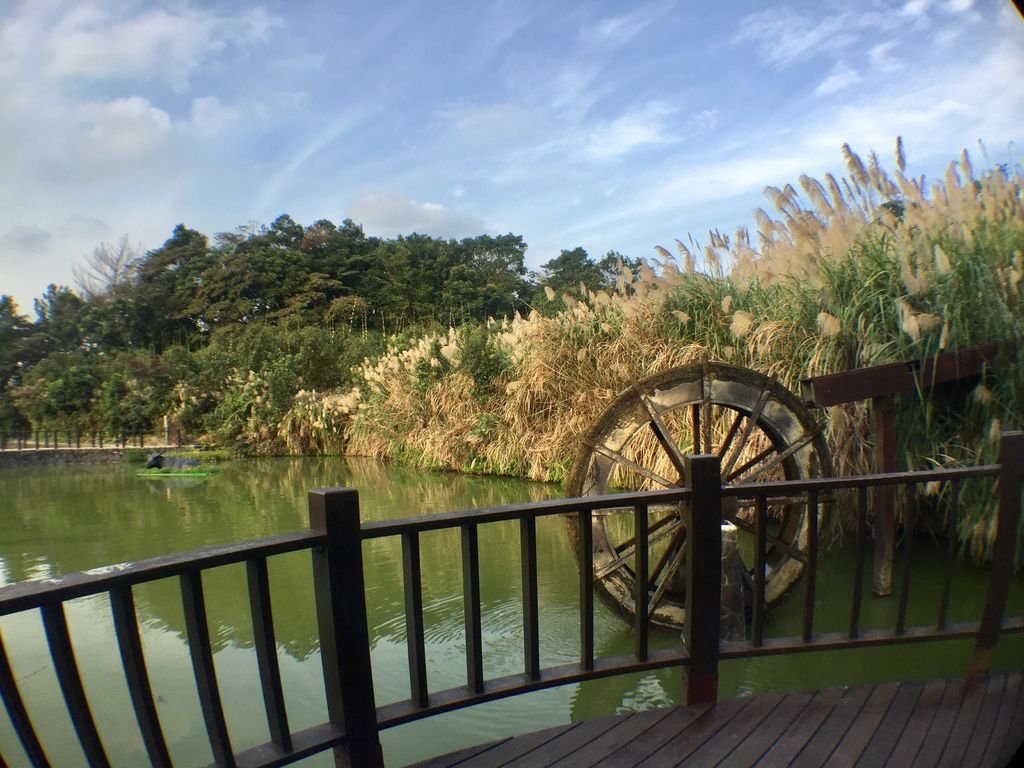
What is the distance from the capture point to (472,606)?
6.49 feet

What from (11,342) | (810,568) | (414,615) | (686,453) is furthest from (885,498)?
(11,342)

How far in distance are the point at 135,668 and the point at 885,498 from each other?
13.7ft

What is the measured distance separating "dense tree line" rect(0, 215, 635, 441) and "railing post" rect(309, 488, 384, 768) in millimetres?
9639

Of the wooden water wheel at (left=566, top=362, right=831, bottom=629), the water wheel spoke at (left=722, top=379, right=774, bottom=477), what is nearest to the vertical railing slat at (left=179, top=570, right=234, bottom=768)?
the wooden water wheel at (left=566, top=362, right=831, bottom=629)

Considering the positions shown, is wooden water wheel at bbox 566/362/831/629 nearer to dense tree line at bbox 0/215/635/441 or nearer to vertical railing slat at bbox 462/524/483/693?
vertical railing slat at bbox 462/524/483/693

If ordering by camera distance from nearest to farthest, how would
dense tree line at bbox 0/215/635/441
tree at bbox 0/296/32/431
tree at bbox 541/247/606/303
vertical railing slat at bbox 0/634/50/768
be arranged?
vertical railing slat at bbox 0/634/50/768 < tree at bbox 0/296/32/431 < dense tree line at bbox 0/215/635/441 < tree at bbox 541/247/606/303

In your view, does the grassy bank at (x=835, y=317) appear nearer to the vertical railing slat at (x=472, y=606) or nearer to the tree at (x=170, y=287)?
the vertical railing slat at (x=472, y=606)

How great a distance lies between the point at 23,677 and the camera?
396 cm

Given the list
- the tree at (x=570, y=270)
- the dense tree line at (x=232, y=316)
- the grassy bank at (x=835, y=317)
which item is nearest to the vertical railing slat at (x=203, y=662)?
the grassy bank at (x=835, y=317)

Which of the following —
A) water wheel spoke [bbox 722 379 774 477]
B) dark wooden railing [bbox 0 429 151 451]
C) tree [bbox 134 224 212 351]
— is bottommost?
dark wooden railing [bbox 0 429 151 451]

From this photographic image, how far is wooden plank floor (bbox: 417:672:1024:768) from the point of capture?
6.21 ft

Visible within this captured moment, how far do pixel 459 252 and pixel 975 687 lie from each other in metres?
33.7

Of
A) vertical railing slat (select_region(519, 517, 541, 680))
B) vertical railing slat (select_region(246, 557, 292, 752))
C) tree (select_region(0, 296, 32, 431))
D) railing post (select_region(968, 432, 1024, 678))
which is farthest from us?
tree (select_region(0, 296, 32, 431))

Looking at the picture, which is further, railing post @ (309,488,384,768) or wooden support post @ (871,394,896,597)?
wooden support post @ (871,394,896,597)
